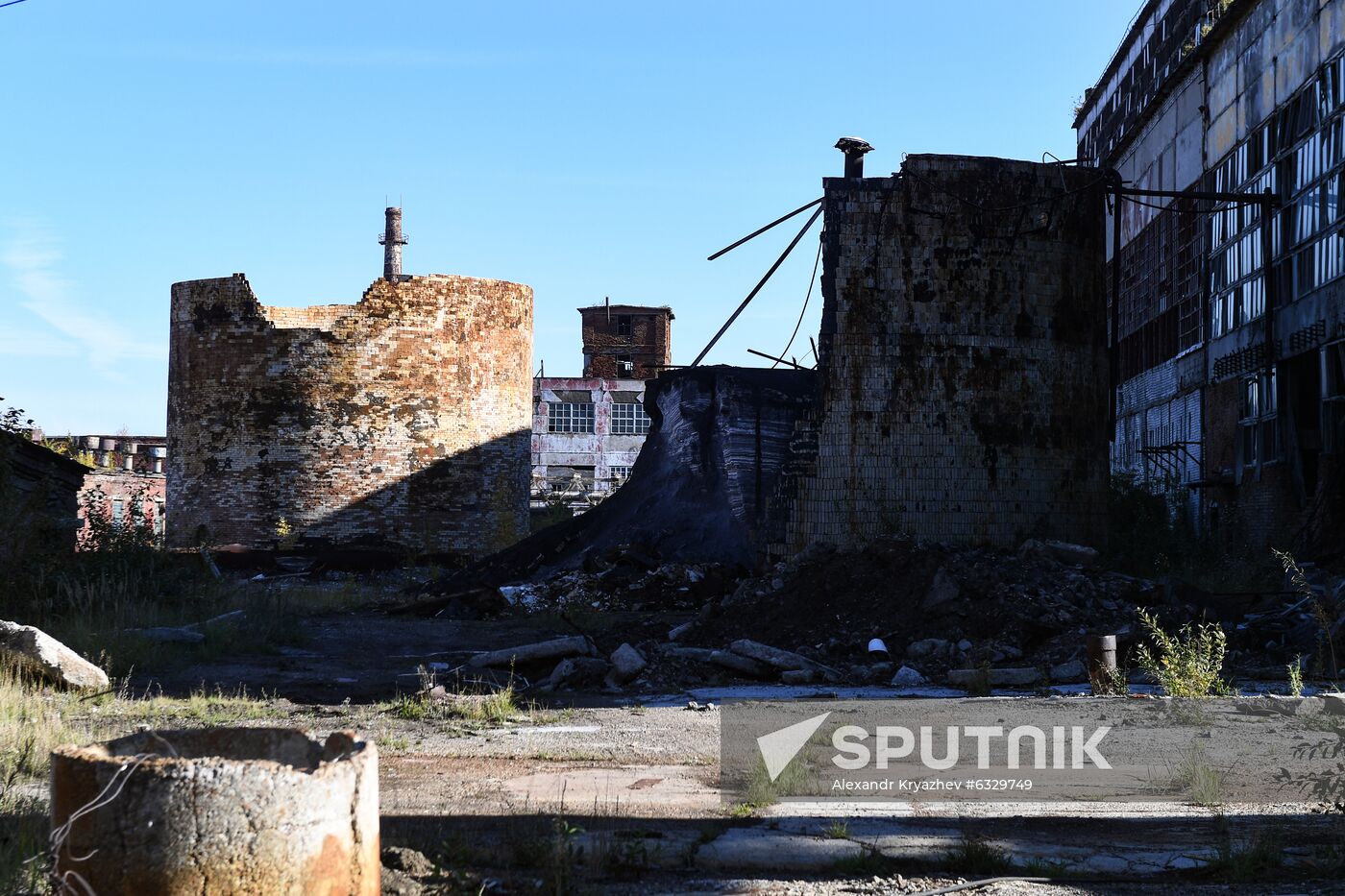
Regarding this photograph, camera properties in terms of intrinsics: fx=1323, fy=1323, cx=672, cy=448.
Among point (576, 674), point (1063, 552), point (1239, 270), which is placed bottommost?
point (576, 674)

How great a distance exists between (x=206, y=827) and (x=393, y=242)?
38986 mm

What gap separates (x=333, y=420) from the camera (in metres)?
24.5

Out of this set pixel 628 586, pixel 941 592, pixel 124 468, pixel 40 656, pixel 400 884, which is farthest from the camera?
pixel 124 468

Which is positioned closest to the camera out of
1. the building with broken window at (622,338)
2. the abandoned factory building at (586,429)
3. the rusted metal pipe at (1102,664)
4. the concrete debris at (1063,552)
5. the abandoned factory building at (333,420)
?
the rusted metal pipe at (1102,664)

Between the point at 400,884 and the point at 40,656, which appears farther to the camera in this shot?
the point at 40,656

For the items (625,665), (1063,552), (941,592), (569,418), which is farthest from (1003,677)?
(569,418)

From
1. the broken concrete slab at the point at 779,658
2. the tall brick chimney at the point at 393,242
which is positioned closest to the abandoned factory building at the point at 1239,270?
the broken concrete slab at the point at 779,658

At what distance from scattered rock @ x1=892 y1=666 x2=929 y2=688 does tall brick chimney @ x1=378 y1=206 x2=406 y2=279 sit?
3304 cm

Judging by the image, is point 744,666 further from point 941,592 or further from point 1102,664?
point 1102,664

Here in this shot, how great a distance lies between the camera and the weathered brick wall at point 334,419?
2447cm

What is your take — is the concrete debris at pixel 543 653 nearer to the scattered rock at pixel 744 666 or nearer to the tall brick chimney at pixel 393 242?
the scattered rock at pixel 744 666

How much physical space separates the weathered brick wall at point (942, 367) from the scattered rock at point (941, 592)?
165cm

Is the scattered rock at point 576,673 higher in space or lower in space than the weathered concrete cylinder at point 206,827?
lower

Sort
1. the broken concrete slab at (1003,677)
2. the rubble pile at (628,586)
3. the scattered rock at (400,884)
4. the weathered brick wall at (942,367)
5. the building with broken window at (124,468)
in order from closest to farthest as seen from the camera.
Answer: the scattered rock at (400,884), the broken concrete slab at (1003,677), the weathered brick wall at (942,367), the rubble pile at (628,586), the building with broken window at (124,468)
